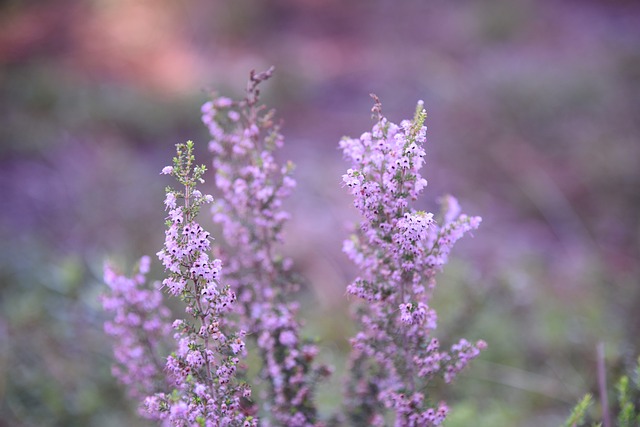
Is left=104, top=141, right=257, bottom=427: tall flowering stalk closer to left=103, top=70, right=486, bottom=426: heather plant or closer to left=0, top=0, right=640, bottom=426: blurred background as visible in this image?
left=103, top=70, right=486, bottom=426: heather plant

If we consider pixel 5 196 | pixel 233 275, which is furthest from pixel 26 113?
pixel 233 275

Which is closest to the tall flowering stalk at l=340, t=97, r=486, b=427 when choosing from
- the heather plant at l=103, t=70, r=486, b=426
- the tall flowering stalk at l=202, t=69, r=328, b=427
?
the heather plant at l=103, t=70, r=486, b=426

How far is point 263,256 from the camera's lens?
7.13 ft

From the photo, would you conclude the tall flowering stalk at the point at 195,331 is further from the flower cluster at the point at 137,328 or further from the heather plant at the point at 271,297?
the flower cluster at the point at 137,328

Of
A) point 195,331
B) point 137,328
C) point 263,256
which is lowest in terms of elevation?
point 195,331

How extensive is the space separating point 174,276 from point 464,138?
6.56m

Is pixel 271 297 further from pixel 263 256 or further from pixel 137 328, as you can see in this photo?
pixel 137 328

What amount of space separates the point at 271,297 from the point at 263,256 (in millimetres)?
161

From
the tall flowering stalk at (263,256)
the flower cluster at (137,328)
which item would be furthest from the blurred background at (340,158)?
the flower cluster at (137,328)

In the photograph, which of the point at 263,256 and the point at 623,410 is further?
the point at 263,256

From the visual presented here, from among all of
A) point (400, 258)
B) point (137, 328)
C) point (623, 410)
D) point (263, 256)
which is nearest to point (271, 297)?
point (263, 256)

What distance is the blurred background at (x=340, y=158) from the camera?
3625mm

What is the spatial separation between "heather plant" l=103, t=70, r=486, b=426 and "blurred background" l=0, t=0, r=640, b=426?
32 centimetres

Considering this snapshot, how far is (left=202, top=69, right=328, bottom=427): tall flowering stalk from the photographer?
204cm
